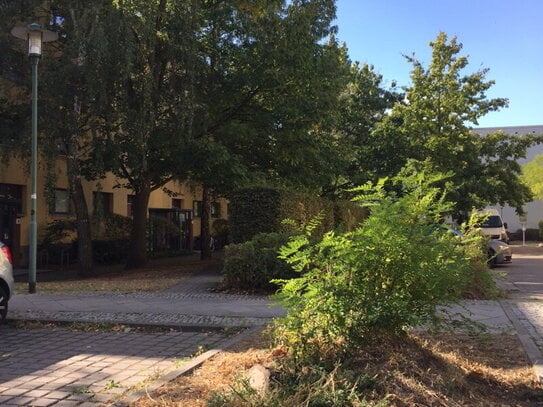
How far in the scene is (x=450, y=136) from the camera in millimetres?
29094

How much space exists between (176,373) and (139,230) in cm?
1546

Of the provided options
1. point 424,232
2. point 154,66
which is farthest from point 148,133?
point 424,232

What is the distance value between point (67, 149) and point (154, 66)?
350cm

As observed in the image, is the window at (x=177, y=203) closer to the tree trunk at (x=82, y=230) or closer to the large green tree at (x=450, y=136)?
the large green tree at (x=450, y=136)

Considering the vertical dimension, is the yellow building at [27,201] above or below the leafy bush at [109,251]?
above

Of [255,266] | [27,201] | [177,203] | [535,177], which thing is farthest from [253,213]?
[535,177]

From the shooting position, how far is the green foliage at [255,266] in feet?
39.9

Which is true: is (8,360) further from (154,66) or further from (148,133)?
(154,66)

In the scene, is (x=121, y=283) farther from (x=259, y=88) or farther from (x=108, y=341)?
(x=259, y=88)

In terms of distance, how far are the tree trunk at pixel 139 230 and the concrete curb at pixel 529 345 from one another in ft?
44.4

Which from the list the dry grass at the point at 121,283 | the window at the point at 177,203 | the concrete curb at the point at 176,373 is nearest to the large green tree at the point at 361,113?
the window at the point at 177,203

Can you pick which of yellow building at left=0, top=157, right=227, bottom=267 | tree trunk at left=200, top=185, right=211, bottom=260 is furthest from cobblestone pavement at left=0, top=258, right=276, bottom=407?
tree trunk at left=200, top=185, right=211, bottom=260

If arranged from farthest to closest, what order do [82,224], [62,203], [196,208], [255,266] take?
[196,208]
[62,203]
[82,224]
[255,266]

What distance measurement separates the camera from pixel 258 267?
480 inches
